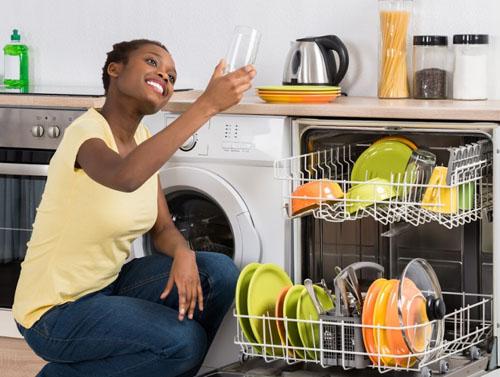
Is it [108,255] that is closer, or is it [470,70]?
[108,255]

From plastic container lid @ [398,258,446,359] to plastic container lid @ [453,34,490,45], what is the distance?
829 mm

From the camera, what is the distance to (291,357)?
2.70 m

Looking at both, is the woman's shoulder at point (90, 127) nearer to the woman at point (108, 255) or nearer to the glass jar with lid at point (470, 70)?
the woman at point (108, 255)

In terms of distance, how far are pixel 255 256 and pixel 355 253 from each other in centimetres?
39

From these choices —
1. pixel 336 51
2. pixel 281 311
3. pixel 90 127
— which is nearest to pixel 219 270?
pixel 281 311

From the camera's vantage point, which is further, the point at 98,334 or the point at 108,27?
the point at 108,27

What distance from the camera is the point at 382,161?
9.55ft

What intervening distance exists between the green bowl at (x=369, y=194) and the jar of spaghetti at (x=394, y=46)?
0.66 metres

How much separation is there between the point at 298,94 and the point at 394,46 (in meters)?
0.45

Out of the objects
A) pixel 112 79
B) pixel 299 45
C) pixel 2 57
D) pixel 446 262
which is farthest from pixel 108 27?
pixel 446 262

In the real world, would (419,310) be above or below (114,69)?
below

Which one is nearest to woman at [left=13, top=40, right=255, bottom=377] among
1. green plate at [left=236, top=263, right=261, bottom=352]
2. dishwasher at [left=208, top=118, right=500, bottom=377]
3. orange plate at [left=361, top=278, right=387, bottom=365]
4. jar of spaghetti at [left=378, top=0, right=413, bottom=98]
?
green plate at [left=236, top=263, right=261, bottom=352]

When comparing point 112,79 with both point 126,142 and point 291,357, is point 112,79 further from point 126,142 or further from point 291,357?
point 291,357

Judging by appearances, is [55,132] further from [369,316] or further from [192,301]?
[369,316]
